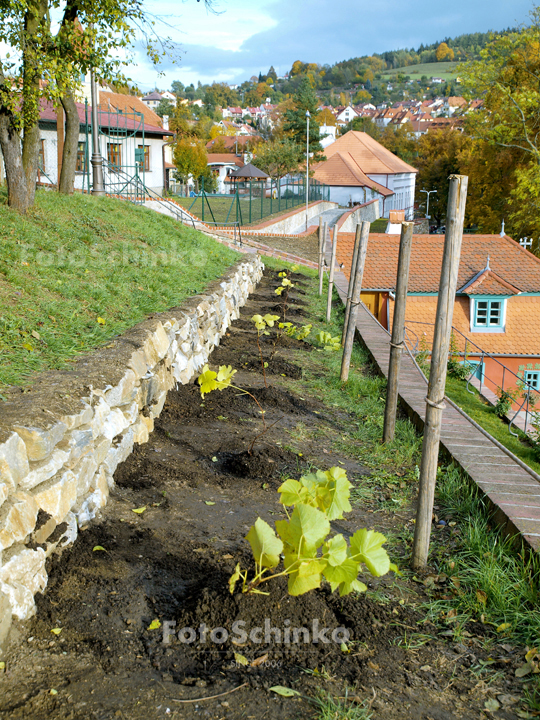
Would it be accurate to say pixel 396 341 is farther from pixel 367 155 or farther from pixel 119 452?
pixel 367 155

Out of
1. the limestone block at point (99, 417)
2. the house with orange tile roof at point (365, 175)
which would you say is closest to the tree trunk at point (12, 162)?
the limestone block at point (99, 417)

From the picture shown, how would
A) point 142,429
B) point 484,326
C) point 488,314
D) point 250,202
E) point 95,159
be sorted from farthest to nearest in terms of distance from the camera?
point 250,202 → point 488,314 → point 484,326 → point 95,159 → point 142,429

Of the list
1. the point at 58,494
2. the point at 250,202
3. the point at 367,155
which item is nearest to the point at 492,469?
the point at 58,494

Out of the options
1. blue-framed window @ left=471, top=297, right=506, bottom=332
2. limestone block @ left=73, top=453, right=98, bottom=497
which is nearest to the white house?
blue-framed window @ left=471, top=297, right=506, bottom=332

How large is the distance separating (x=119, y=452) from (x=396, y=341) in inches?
93.6

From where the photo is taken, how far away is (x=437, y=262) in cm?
2533

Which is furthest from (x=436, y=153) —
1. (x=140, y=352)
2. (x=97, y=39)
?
(x=140, y=352)

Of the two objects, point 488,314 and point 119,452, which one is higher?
point 119,452

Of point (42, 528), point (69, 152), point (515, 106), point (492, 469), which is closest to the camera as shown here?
point (42, 528)

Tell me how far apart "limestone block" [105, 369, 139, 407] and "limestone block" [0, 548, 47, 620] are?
132cm

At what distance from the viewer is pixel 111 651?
8.29ft

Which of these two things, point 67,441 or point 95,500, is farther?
point 95,500

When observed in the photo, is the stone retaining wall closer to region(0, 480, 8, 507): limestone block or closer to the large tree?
region(0, 480, 8, 507): limestone block

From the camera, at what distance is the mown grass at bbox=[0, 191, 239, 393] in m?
4.55
